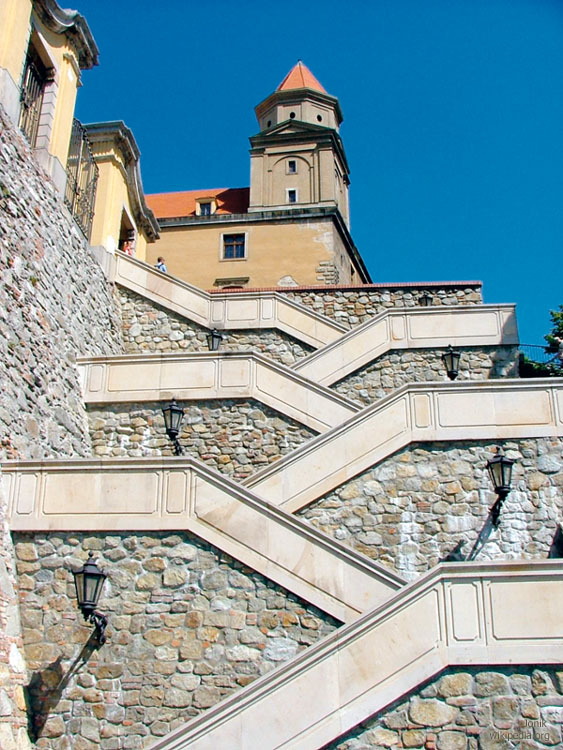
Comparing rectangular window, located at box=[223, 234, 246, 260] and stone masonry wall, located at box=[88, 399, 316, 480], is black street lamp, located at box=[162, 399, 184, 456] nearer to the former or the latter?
stone masonry wall, located at box=[88, 399, 316, 480]

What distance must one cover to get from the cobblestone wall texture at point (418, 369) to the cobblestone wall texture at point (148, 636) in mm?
6185

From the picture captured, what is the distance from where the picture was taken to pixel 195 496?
9266mm

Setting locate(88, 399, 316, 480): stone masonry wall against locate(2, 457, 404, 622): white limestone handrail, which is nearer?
locate(2, 457, 404, 622): white limestone handrail

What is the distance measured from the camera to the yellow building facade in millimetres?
34312

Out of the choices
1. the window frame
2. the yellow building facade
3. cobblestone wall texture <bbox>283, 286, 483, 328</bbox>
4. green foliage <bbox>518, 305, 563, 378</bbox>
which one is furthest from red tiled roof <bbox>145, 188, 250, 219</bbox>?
cobblestone wall texture <bbox>283, 286, 483, 328</bbox>

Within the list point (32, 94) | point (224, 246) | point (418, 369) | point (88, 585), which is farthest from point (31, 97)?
point (224, 246)

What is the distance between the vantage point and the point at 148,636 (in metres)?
8.84

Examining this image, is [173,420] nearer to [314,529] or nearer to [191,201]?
[314,529]

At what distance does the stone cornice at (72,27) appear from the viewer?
14.0m

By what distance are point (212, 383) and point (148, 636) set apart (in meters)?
5.04

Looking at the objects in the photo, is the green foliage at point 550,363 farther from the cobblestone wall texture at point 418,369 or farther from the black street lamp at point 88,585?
the black street lamp at point 88,585

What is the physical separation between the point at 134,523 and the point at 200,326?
24.9ft

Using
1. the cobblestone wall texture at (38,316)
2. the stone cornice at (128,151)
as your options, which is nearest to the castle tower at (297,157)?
the stone cornice at (128,151)

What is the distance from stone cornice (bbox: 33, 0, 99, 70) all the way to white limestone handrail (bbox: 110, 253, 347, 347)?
3.84 meters
